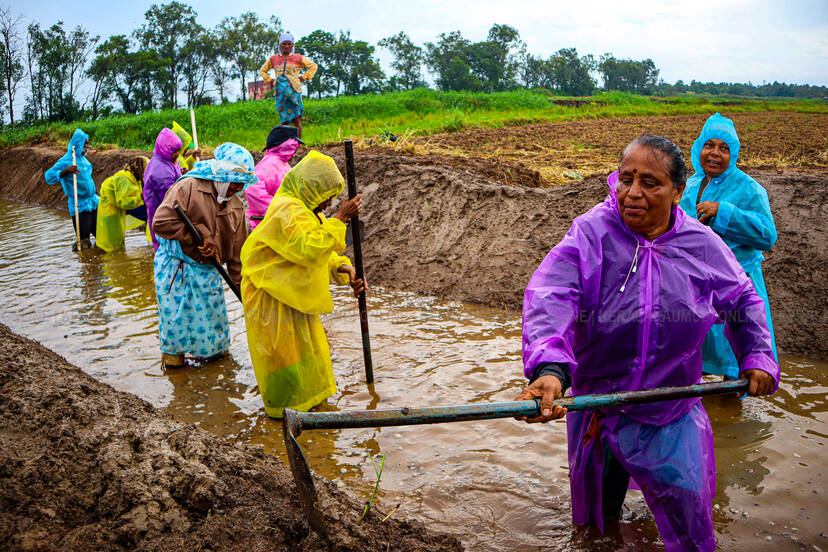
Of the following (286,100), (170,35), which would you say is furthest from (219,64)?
(286,100)

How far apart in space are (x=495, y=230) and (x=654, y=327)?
18.1 ft

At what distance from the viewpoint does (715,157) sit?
398 centimetres

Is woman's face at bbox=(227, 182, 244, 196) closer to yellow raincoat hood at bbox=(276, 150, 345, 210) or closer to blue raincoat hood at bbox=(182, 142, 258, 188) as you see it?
blue raincoat hood at bbox=(182, 142, 258, 188)

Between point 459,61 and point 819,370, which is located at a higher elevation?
point 459,61

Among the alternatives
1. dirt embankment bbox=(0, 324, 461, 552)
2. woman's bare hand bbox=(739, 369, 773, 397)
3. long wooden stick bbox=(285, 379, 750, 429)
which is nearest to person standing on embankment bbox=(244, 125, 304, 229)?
dirt embankment bbox=(0, 324, 461, 552)

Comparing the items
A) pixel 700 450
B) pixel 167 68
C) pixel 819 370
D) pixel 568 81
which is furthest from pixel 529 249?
pixel 568 81

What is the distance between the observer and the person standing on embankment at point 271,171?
6098 mm

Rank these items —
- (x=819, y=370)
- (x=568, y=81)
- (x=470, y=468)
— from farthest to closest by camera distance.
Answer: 1. (x=568, y=81)
2. (x=819, y=370)
3. (x=470, y=468)

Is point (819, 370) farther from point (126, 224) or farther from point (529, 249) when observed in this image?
point (126, 224)

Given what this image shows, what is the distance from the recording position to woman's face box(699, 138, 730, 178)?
396cm

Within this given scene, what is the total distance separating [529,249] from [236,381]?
3.69 m

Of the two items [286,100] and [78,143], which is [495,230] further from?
[78,143]

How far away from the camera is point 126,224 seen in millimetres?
9969

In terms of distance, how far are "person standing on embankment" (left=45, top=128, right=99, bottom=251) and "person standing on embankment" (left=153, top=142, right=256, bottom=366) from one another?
610 cm
